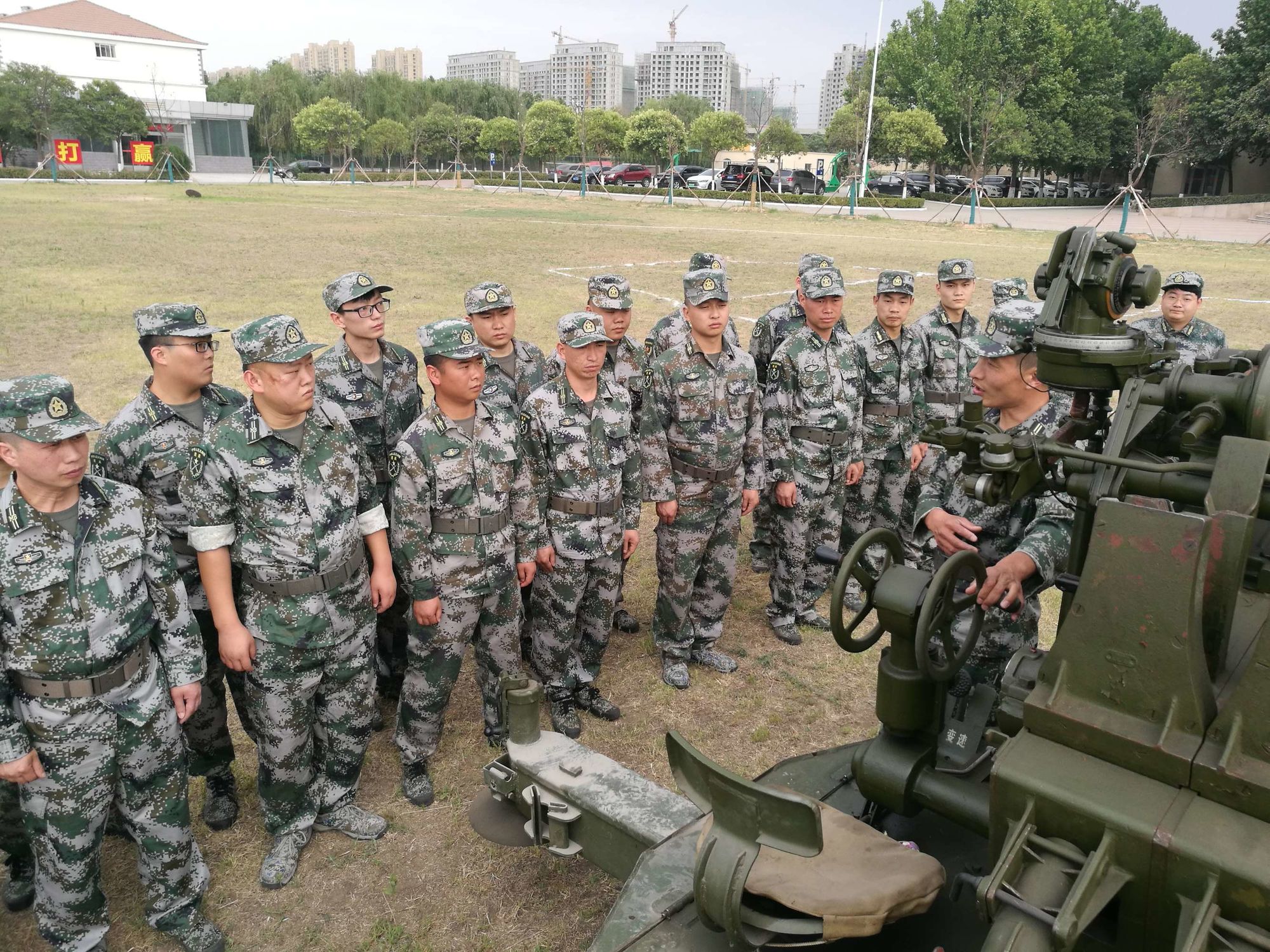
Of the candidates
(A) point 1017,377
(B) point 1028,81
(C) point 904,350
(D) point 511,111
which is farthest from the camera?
(D) point 511,111

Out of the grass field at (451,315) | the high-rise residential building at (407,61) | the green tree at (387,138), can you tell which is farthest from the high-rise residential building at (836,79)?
the grass field at (451,315)

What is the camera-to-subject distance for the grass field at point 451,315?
3834 mm

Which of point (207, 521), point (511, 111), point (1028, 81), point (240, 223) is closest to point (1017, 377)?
point (207, 521)

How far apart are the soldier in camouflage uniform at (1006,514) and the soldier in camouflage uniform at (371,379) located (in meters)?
2.58

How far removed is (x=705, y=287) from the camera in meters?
5.37

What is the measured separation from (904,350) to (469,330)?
3.42m

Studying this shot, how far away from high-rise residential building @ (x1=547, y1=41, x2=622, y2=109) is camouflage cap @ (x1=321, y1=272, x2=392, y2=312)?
165 meters

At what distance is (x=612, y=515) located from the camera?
494 centimetres

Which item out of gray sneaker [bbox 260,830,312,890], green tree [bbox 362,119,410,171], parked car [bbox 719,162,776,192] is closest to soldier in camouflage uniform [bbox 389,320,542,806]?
gray sneaker [bbox 260,830,312,890]

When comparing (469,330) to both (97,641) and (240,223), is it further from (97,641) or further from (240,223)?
(240,223)

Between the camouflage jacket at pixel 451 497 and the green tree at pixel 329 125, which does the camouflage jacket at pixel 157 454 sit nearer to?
the camouflage jacket at pixel 451 497

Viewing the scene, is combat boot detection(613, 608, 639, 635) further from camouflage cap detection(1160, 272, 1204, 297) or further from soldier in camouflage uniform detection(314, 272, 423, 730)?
camouflage cap detection(1160, 272, 1204, 297)

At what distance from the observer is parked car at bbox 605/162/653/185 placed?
161ft

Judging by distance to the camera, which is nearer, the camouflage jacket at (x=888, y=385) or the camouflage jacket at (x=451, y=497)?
the camouflage jacket at (x=451, y=497)
